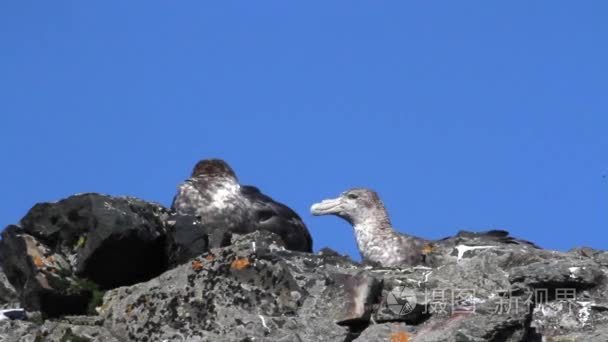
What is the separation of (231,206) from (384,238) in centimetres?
245

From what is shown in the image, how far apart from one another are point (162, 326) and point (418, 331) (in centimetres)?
213

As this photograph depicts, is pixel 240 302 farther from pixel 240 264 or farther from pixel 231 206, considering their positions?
pixel 231 206

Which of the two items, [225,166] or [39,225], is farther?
[225,166]

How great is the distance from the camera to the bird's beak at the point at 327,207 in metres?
19.5

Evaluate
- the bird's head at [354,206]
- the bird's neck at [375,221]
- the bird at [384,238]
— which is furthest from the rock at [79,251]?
the bird's head at [354,206]

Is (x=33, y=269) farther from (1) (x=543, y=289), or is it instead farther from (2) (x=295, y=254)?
(1) (x=543, y=289)

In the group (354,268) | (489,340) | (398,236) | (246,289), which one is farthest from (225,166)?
(489,340)

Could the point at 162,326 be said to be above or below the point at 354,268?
below

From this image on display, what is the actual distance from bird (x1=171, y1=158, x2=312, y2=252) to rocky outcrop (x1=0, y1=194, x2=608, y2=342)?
11.6ft

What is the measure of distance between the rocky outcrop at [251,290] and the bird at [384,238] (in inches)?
120

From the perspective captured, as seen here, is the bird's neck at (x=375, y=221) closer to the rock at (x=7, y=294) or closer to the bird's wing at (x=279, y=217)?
the bird's wing at (x=279, y=217)

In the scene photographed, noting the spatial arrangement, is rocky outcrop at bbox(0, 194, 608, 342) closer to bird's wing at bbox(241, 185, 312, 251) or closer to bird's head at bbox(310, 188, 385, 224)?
bird's wing at bbox(241, 185, 312, 251)

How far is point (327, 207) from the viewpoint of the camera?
1958cm

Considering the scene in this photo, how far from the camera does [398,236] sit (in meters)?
18.6
